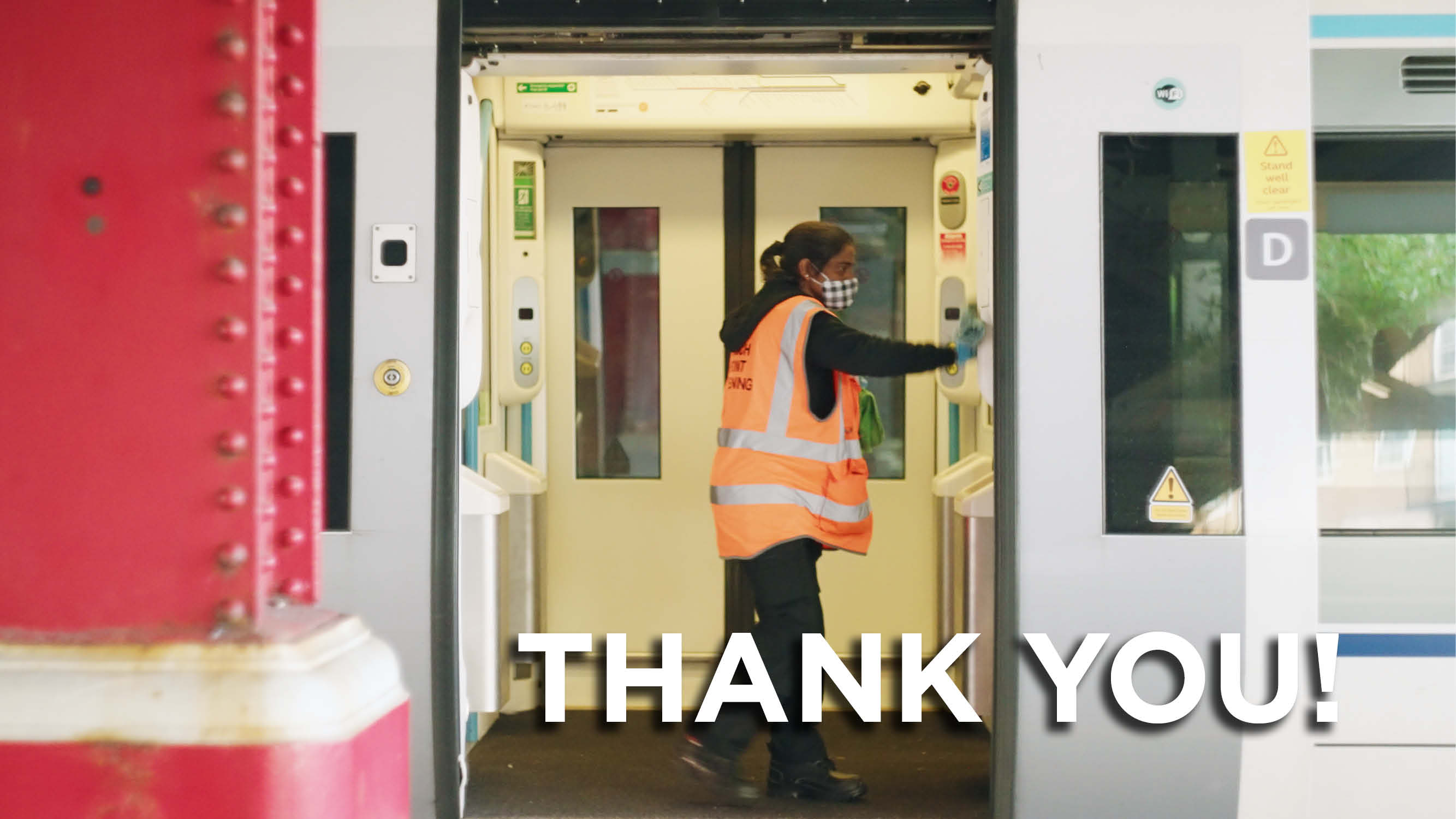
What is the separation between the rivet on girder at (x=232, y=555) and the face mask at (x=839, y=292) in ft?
8.88

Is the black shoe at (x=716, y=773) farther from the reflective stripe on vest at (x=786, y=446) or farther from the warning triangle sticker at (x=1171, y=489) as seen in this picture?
the warning triangle sticker at (x=1171, y=489)

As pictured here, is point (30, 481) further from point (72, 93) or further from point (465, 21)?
point (465, 21)

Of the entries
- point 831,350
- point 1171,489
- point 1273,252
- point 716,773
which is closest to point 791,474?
point 831,350

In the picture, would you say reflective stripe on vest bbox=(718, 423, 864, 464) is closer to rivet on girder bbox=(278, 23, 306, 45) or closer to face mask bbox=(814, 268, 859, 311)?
face mask bbox=(814, 268, 859, 311)

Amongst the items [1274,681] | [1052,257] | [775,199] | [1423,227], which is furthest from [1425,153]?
[775,199]

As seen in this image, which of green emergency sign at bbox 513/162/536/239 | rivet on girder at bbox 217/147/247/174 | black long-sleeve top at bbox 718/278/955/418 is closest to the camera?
rivet on girder at bbox 217/147/247/174

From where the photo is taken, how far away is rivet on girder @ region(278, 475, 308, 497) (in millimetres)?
1222

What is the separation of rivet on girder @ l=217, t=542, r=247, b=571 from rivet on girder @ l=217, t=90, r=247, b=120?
38cm

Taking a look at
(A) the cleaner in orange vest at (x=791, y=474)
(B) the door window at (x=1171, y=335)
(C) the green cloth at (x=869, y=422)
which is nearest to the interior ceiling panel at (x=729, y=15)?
(B) the door window at (x=1171, y=335)

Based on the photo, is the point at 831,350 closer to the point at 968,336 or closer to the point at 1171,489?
the point at 968,336

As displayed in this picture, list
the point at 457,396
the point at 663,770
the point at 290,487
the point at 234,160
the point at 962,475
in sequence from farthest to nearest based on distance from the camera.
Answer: the point at 962,475
the point at 663,770
the point at 457,396
the point at 290,487
the point at 234,160

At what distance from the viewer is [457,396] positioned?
3297 millimetres

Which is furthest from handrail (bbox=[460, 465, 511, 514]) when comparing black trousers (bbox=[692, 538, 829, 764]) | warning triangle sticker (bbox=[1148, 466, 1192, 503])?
warning triangle sticker (bbox=[1148, 466, 1192, 503])

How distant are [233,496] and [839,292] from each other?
9.00ft
